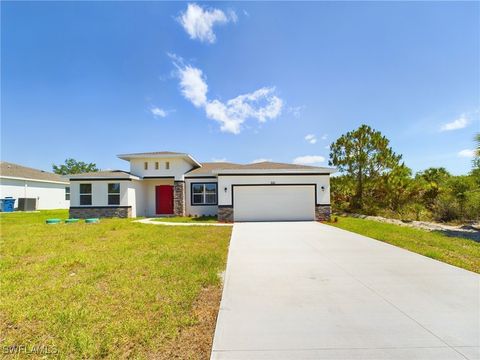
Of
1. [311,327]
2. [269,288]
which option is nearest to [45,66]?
[269,288]

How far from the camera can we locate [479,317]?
2.98m

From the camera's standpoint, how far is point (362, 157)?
1664cm

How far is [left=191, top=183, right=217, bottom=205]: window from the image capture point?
15.9m

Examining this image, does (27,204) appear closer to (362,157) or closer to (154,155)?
(154,155)

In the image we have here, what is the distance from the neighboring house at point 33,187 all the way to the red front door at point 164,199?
360 inches

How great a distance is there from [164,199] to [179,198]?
2174mm

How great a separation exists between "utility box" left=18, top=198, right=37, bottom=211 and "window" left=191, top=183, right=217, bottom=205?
16636 mm

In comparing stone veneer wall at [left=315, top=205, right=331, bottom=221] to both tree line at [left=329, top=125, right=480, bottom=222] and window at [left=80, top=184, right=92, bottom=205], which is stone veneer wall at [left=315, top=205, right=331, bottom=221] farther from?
window at [left=80, top=184, right=92, bottom=205]

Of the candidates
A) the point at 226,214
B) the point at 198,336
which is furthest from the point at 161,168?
the point at 198,336

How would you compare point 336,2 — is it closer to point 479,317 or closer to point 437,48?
point 437,48

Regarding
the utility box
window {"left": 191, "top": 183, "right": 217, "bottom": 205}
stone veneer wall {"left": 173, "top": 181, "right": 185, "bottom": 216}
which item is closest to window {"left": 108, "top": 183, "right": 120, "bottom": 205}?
stone veneer wall {"left": 173, "top": 181, "right": 185, "bottom": 216}

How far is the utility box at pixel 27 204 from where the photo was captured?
2011 centimetres

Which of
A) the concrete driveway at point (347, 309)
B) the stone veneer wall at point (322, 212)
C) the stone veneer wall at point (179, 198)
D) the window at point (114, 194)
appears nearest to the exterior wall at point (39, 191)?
the window at point (114, 194)

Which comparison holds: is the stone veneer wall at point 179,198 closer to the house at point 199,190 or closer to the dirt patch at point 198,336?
the house at point 199,190
